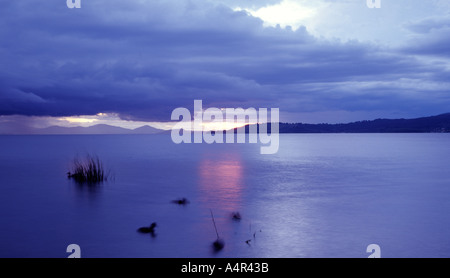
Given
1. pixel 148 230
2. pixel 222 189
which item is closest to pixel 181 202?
pixel 222 189

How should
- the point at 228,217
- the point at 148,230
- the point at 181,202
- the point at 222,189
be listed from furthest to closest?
the point at 222,189, the point at 181,202, the point at 228,217, the point at 148,230

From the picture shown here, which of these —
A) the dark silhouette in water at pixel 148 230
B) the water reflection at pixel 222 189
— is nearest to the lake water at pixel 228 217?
the water reflection at pixel 222 189

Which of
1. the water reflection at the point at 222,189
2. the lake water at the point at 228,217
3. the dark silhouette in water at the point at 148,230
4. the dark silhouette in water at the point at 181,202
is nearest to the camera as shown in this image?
the lake water at the point at 228,217

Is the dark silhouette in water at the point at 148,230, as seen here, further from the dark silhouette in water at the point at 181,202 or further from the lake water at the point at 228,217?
the dark silhouette in water at the point at 181,202

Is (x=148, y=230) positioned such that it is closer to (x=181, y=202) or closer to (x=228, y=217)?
(x=228, y=217)

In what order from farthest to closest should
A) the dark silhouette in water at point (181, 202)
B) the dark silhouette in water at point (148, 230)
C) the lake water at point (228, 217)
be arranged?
the dark silhouette in water at point (181, 202), the dark silhouette in water at point (148, 230), the lake water at point (228, 217)

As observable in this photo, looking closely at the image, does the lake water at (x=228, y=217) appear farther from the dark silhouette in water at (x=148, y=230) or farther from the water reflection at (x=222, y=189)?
the dark silhouette in water at (x=148, y=230)

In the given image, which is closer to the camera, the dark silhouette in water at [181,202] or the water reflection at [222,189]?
the dark silhouette in water at [181,202]

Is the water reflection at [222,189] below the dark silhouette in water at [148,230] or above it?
below

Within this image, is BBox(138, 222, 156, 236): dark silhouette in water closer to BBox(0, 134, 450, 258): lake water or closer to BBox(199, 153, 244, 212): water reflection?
BBox(0, 134, 450, 258): lake water

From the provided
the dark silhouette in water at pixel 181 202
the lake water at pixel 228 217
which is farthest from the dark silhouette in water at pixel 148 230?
the dark silhouette in water at pixel 181 202

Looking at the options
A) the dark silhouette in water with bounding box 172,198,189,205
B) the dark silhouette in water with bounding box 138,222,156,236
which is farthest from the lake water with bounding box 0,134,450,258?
the dark silhouette in water with bounding box 172,198,189,205

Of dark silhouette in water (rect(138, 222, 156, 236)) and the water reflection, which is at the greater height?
dark silhouette in water (rect(138, 222, 156, 236))
